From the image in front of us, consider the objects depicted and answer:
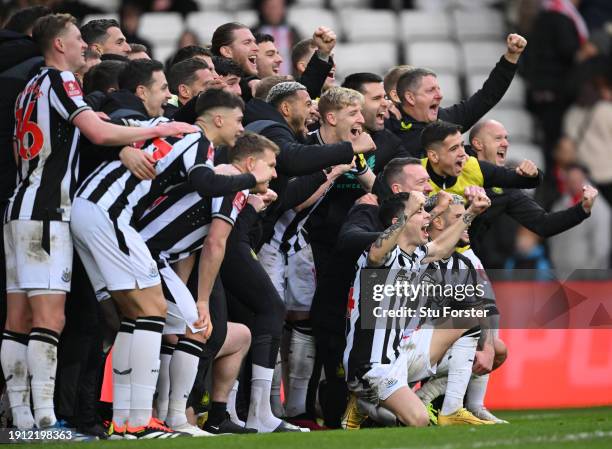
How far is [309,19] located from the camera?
52.1ft

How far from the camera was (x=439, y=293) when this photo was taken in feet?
30.7

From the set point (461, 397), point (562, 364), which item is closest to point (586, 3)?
point (562, 364)

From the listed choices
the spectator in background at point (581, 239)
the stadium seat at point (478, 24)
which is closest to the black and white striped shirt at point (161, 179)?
the spectator in background at point (581, 239)

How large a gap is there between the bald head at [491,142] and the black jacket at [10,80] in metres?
3.69

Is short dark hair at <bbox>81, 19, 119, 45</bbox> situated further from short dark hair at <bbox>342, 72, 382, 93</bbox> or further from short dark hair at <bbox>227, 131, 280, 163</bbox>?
short dark hair at <bbox>342, 72, 382, 93</bbox>

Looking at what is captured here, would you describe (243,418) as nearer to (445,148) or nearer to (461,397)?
(461,397)

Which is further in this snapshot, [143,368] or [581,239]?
[581,239]

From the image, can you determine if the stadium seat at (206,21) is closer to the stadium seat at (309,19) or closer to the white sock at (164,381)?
the stadium seat at (309,19)

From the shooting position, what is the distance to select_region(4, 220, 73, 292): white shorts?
25.1 feet

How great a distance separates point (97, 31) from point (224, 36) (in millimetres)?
1006

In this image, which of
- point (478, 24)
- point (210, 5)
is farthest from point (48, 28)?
point (478, 24)

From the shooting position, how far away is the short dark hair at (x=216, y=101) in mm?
8180
